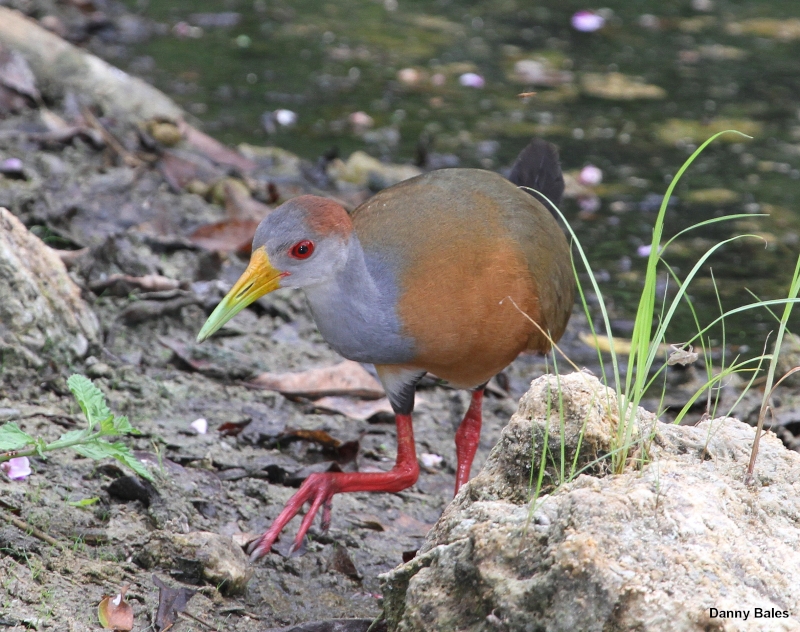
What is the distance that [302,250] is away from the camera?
10.5 feet

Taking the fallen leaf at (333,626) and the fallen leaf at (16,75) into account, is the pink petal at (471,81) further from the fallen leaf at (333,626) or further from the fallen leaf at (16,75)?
the fallen leaf at (333,626)

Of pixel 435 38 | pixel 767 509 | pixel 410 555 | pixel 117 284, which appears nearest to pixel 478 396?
pixel 410 555

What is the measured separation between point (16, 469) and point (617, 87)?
22.8 ft

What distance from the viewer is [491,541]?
1.99 m

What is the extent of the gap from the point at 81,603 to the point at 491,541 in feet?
3.39

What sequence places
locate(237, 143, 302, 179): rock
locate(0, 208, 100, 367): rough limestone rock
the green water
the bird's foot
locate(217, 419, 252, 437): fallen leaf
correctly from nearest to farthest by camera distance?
the bird's foot
locate(0, 208, 100, 367): rough limestone rock
locate(217, 419, 252, 437): fallen leaf
the green water
locate(237, 143, 302, 179): rock

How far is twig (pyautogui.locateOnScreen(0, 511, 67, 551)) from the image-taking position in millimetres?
2574

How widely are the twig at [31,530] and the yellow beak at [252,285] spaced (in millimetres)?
801

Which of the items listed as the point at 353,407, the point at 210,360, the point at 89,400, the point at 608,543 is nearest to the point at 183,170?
the point at 210,360

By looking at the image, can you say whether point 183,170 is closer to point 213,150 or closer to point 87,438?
point 213,150

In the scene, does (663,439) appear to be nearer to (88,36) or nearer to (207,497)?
(207,497)

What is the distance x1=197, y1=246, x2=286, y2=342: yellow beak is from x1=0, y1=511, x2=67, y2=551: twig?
80 cm

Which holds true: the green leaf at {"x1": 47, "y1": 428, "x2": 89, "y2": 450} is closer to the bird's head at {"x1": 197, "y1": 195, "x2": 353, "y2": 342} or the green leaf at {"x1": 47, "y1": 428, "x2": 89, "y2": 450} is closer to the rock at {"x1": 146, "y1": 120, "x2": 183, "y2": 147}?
the bird's head at {"x1": 197, "y1": 195, "x2": 353, "y2": 342}

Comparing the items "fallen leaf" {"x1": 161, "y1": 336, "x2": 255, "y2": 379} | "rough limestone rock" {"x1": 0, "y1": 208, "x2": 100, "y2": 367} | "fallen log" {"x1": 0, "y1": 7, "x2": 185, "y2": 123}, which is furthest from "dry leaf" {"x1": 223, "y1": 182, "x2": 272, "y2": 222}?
"rough limestone rock" {"x1": 0, "y1": 208, "x2": 100, "y2": 367}
